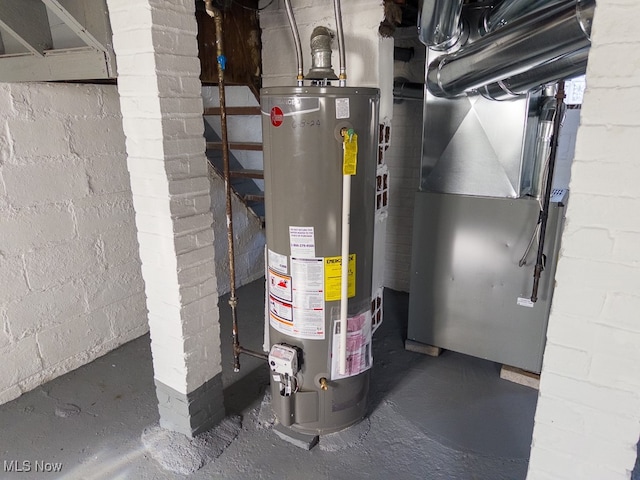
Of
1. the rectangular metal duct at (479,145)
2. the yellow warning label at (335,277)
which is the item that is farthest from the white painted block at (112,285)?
the rectangular metal duct at (479,145)

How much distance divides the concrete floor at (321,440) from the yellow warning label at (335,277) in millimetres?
692

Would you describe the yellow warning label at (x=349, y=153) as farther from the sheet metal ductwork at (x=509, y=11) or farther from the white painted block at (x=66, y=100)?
the white painted block at (x=66, y=100)

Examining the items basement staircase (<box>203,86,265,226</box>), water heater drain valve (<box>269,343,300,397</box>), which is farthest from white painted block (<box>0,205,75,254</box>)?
water heater drain valve (<box>269,343,300,397</box>)

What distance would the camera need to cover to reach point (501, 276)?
233 cm

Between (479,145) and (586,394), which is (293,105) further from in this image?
(586,394)

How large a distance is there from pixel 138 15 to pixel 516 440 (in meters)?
2.29

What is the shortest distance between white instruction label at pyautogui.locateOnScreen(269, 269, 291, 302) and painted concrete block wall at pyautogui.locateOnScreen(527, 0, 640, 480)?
101 cm

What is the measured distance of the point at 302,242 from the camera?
1750 mm

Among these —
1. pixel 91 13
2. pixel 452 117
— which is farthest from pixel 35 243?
pixel 452 117

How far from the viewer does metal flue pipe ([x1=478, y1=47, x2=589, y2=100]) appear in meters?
1.68

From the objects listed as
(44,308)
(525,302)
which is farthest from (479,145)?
(44,308)

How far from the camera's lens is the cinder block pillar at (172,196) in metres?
1.57

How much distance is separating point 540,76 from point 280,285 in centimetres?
137

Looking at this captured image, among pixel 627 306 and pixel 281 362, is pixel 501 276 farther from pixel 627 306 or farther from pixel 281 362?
pixel 627 306
